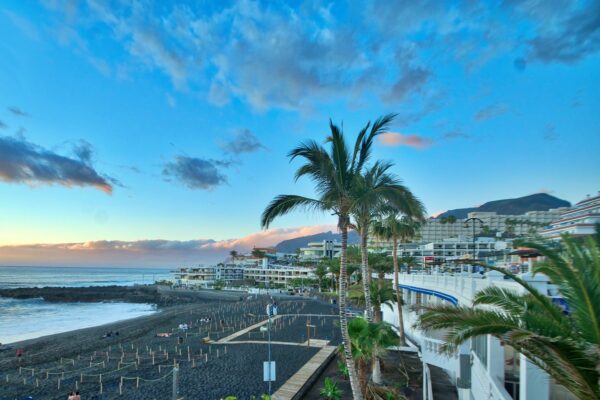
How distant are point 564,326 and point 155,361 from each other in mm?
25994

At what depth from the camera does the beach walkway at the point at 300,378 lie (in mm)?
16062

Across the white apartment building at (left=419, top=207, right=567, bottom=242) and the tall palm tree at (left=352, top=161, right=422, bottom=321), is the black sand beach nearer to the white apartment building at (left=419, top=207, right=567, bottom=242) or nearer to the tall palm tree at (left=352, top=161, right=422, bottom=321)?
the tall palm tree at (left=352, top=161, right=422, bottom=321)

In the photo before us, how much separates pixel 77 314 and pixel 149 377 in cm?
4950

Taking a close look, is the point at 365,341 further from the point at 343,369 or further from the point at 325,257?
the point at 325,257

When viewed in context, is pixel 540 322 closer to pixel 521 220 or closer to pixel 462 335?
pixel 462 335

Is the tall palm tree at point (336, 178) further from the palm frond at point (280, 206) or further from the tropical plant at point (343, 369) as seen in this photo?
the tropical plant at point (343, 369)

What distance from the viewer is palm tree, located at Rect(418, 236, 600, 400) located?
448cm

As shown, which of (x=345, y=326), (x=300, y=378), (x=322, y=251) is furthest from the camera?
(x=322, y=251)

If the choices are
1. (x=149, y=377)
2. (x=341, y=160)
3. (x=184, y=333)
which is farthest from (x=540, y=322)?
(x=184, y=333)

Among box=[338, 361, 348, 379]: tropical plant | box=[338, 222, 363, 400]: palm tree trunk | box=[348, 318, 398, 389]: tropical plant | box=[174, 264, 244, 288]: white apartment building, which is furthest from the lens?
box=[174, 264, 244, 288]: white apartment building

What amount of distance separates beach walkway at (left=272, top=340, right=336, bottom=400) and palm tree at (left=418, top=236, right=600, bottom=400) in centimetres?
1230

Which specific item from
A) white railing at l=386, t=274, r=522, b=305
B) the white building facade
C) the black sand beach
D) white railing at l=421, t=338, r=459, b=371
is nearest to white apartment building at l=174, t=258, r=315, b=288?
the black sand beach

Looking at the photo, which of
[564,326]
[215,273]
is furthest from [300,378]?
[215,273]

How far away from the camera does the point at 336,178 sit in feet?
34.3
